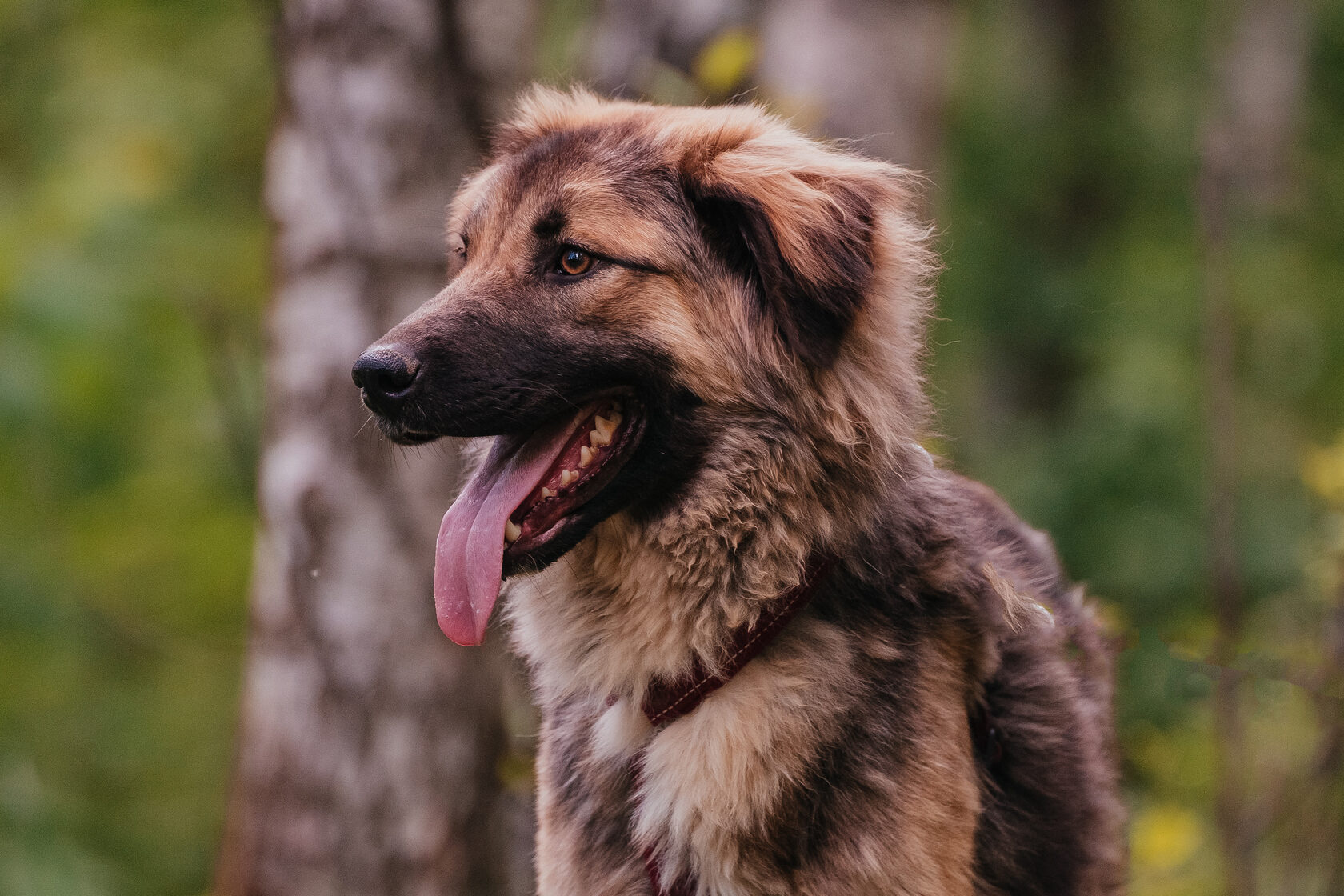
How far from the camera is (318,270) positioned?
386 centimetres

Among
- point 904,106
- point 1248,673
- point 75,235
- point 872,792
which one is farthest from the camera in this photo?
point 75,235

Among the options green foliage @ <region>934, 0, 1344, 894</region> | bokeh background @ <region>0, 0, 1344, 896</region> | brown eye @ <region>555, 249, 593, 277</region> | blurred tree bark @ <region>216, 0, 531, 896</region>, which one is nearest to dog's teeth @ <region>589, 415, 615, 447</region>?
brown eye @ <region>555, 249, 593, 277</region>

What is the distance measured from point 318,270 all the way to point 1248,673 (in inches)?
115

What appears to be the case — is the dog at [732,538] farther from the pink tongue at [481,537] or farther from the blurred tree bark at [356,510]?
the blurred tree bark at [356,510]

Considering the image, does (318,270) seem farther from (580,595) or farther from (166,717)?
(166,717)

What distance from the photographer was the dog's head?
2.60m

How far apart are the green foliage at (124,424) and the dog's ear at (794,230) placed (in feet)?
10.5

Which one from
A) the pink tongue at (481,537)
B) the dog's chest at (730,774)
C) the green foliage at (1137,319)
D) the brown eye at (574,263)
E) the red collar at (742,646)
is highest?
the brown eye at (574,263)

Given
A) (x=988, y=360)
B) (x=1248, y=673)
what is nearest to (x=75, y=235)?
→ (x=1248, y=673)

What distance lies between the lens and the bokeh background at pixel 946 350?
4191 mm

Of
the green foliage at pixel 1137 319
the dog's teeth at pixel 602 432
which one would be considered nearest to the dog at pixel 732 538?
the dog's teeth at pixel 602 432

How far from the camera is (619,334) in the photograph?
2.67 metres

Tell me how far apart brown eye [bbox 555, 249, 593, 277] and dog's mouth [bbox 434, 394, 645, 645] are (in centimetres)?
30

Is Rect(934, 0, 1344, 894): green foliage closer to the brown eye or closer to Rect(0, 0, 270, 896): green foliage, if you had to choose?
the brown eye
